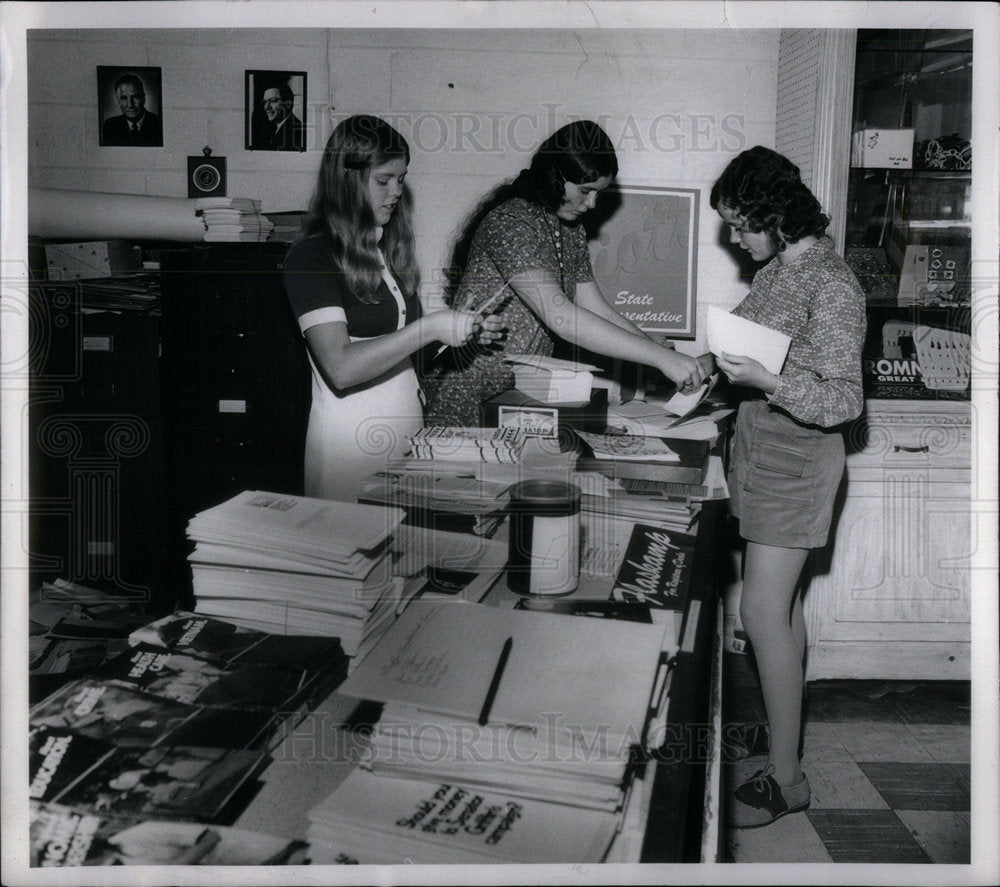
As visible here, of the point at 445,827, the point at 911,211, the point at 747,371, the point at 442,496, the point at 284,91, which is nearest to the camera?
the point at 445,827

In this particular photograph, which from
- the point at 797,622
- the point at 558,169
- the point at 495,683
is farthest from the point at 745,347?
the point at 495,683

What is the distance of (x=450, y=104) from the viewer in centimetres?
254

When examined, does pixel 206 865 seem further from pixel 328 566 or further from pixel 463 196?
pixel 463 196

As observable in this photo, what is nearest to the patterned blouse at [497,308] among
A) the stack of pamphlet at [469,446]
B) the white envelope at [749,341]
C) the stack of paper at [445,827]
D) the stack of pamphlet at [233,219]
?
the stack of pamphlet at [469,446]

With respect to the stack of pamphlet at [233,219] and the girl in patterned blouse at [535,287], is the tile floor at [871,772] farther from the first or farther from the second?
the stack of pamphlet at [233,219]

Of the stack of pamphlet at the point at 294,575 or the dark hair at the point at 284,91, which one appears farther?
the dark hair at the point at 284,91

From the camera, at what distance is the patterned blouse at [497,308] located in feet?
7.72

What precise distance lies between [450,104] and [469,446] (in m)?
1.28

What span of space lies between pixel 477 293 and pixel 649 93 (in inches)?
33.2

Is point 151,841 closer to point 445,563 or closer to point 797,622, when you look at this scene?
point 445,563

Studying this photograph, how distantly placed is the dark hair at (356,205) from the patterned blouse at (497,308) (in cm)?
28

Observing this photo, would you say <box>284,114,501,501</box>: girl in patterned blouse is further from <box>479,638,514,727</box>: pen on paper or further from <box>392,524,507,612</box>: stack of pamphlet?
<box>479,638,514,727</box>: pen on paper

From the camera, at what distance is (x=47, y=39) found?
1.77 metres

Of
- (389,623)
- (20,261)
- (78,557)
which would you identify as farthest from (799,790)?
(20,261)
